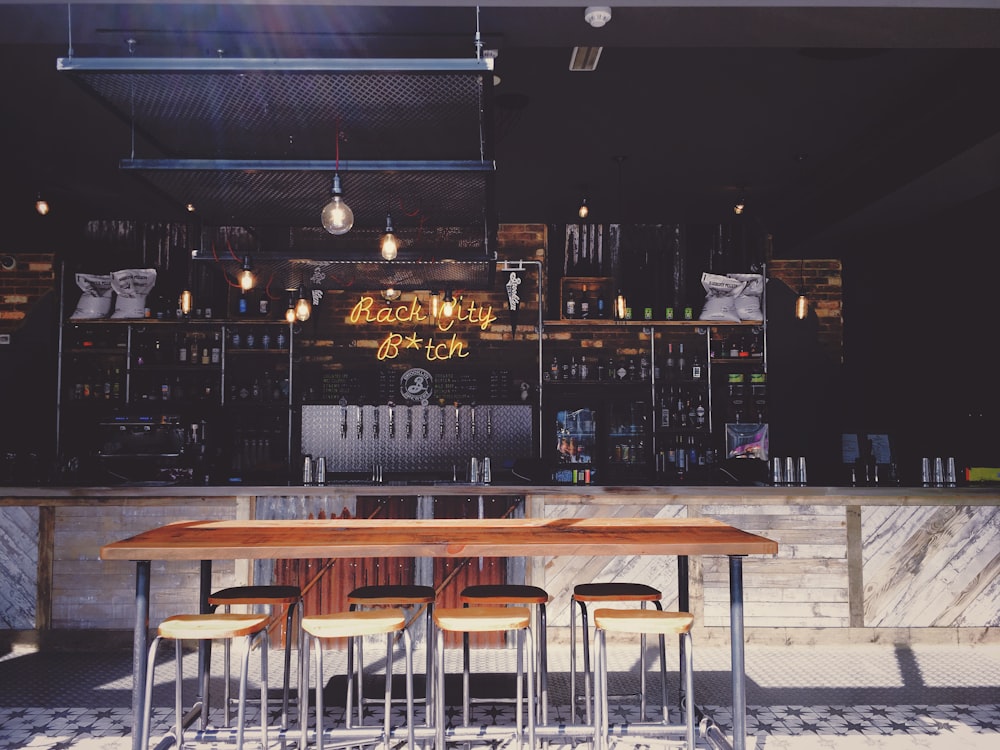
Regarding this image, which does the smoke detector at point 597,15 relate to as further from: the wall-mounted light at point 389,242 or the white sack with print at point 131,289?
the white sack with print at point 131,289

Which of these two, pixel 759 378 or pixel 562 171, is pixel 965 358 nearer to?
pixel 759 378

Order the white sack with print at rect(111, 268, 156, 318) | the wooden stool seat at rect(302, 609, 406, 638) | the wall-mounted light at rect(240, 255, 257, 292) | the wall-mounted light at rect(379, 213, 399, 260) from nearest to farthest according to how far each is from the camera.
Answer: the wooden stool seat at rect(302, 609, 406, 638), the wall-mounted light at rect(379, 213, 399, 260), the wall-mounted light at rect(240, 255, 257, 292), the white sack with print at rect(111, 268, 156, 318)

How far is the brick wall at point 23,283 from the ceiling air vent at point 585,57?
6.03m

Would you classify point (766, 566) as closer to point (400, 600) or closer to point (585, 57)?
point (400, 600)

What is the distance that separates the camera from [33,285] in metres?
7.66

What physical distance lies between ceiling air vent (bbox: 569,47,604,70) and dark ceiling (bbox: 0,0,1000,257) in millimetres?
136

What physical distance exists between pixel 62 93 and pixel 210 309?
300 cm

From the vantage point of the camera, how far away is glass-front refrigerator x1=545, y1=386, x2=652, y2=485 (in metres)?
7.72

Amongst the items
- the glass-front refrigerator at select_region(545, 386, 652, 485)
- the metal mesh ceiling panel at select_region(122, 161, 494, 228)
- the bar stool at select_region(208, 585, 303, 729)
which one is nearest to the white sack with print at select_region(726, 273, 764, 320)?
the glass-front refrigerator at select_region(545, 386, 652, 485)

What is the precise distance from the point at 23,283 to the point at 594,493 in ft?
20.3

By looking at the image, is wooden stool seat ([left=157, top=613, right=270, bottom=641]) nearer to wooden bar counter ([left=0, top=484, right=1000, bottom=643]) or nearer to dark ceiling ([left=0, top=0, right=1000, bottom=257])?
wooden bar counter ([left=0, top=484, right=1000, bottom=643])

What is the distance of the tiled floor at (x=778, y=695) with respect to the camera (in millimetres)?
3574

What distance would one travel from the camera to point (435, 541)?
311 centimetres

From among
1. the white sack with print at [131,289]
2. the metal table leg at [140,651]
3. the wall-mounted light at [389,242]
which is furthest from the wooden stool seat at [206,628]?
the white sack with print at [131,289]
